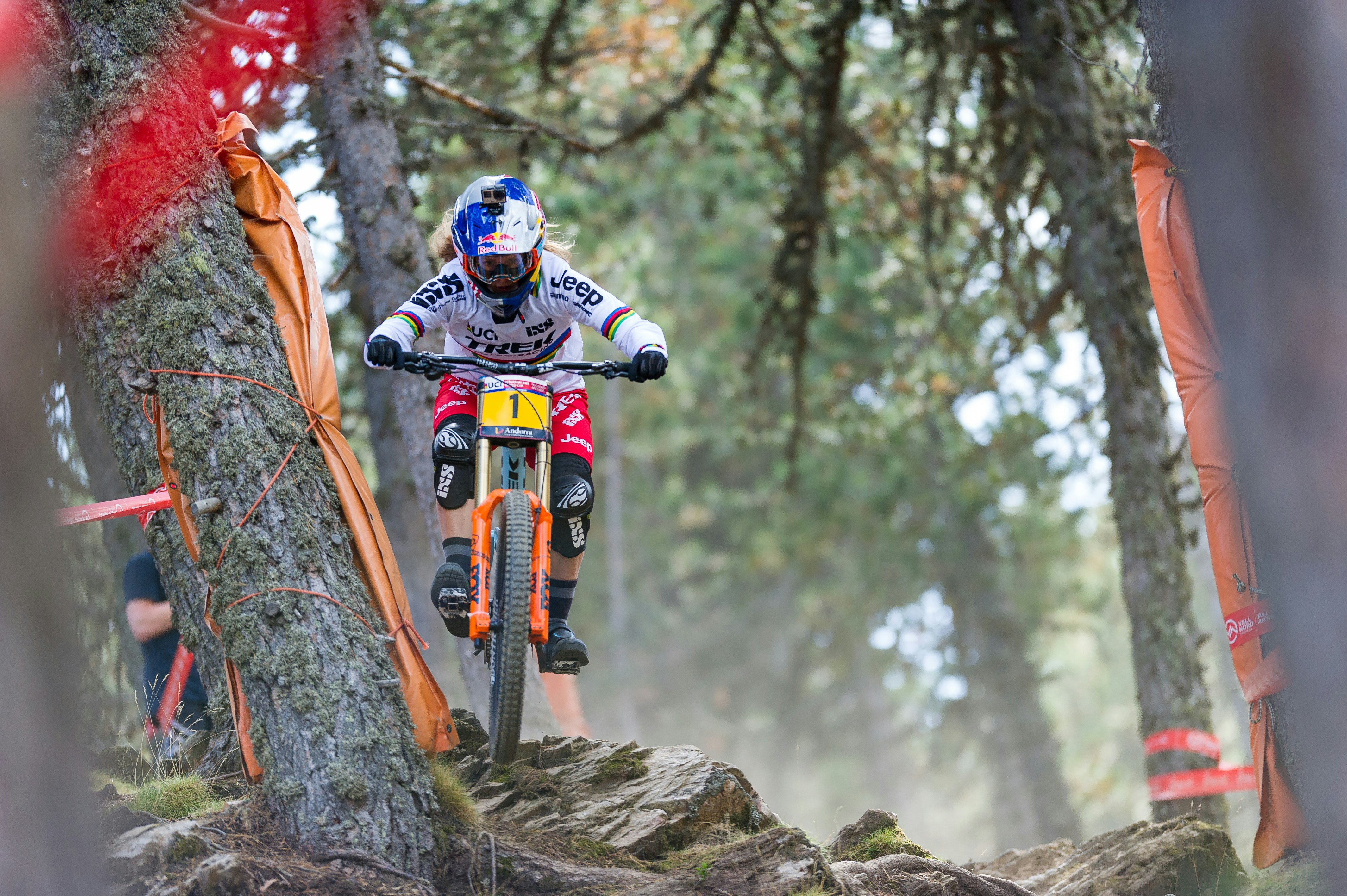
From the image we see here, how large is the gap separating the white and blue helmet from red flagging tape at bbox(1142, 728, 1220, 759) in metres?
5.67

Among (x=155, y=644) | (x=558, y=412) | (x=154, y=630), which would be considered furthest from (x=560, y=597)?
(x=155, y=644)

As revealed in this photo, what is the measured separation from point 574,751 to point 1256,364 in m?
3.51

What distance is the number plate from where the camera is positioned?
468 centimetres

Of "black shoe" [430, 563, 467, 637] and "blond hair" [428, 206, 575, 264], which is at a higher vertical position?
"blond hair" [428, 206, 575, 264]

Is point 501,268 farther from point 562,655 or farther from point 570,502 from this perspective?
point 562,655

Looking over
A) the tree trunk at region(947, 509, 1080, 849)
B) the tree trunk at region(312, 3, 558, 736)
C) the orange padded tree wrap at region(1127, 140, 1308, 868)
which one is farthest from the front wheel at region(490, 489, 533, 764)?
the tree trunk at region(947, 509, 1080, 849)

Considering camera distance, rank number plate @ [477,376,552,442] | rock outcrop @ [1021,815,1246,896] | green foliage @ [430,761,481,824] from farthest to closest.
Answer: rock outcrop @ [1021,815,1246,896], number plate @ [477,376,552,442], green foliage @ [430,761,481,824]

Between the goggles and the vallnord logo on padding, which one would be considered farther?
the vallnord logo on padding

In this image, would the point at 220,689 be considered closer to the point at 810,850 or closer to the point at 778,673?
the point at 810,850

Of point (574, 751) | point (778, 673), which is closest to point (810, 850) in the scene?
point (574, 751)

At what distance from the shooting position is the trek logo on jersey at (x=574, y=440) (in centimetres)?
513

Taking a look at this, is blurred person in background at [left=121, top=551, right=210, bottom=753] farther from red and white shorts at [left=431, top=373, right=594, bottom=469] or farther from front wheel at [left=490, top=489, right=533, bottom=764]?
front wheel at [left=490, top=489, right=533, bottom=764]

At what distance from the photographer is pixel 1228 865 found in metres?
Result: 5.36

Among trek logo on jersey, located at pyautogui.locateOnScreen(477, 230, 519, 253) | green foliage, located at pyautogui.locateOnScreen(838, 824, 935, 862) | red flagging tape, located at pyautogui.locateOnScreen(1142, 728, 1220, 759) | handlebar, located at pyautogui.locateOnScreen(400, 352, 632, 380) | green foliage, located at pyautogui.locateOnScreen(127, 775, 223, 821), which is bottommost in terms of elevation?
red flagging tape, located at pyautogui.locateOnScreen(1142, 728, 1220, 759)
